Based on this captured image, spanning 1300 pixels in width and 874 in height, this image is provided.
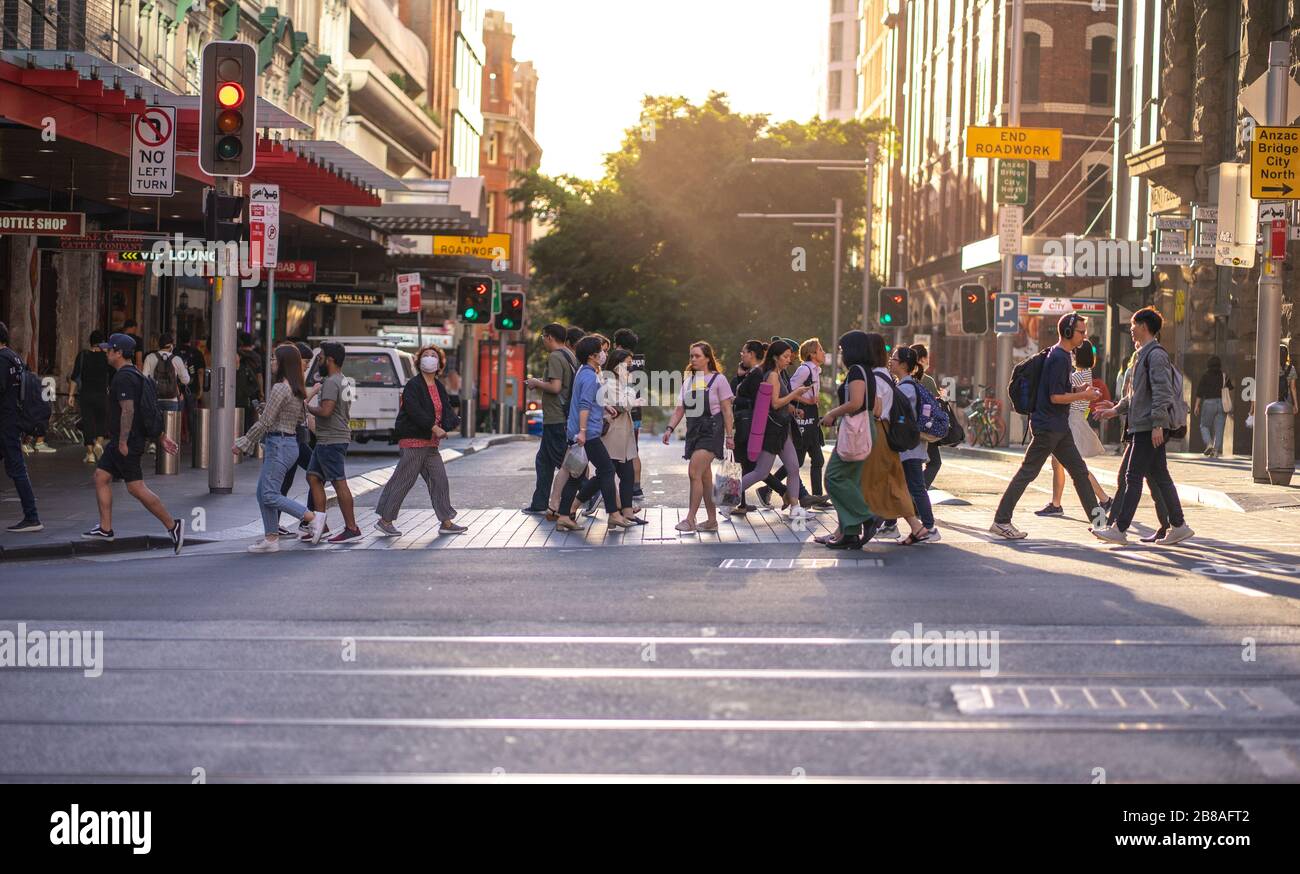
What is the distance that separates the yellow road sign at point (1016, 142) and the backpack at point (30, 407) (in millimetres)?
21056

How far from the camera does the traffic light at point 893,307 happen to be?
3631 centimetres

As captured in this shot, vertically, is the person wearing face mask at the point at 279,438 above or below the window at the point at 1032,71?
below

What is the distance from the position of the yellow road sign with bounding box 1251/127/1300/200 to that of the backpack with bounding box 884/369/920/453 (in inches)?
335

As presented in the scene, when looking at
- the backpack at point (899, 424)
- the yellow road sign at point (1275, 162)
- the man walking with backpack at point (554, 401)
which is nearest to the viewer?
the backpack at point (899, 424)

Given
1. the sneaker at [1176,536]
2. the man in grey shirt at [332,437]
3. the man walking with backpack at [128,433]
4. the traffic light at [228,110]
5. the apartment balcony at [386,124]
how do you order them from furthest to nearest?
the apartment balcony at [386,124] → the traffic light at [228,110] → the man in grey shirt at [332,437] → the man walking with backpack at [128,433] → the sneaker at [1176,536]

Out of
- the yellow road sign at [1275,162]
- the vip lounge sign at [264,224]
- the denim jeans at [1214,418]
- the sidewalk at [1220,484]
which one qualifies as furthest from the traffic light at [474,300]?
the yellow road sign at [1275,162]

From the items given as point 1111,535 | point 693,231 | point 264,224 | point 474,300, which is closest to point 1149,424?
point 1111,535

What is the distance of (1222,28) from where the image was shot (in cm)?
3186

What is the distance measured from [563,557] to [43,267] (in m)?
20.5

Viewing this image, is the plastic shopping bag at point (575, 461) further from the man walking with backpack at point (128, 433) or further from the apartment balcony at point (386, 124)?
the apartment balcony at point (386, 124)

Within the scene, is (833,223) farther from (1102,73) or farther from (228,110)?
(228,110)

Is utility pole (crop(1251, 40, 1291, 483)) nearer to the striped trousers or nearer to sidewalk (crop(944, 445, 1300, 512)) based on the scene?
sidewalk (crop(944, 445, 1300, 512))

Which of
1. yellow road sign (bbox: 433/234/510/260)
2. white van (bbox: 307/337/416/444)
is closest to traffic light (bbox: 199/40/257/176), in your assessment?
white van (bbox: 307/337/416/444)
